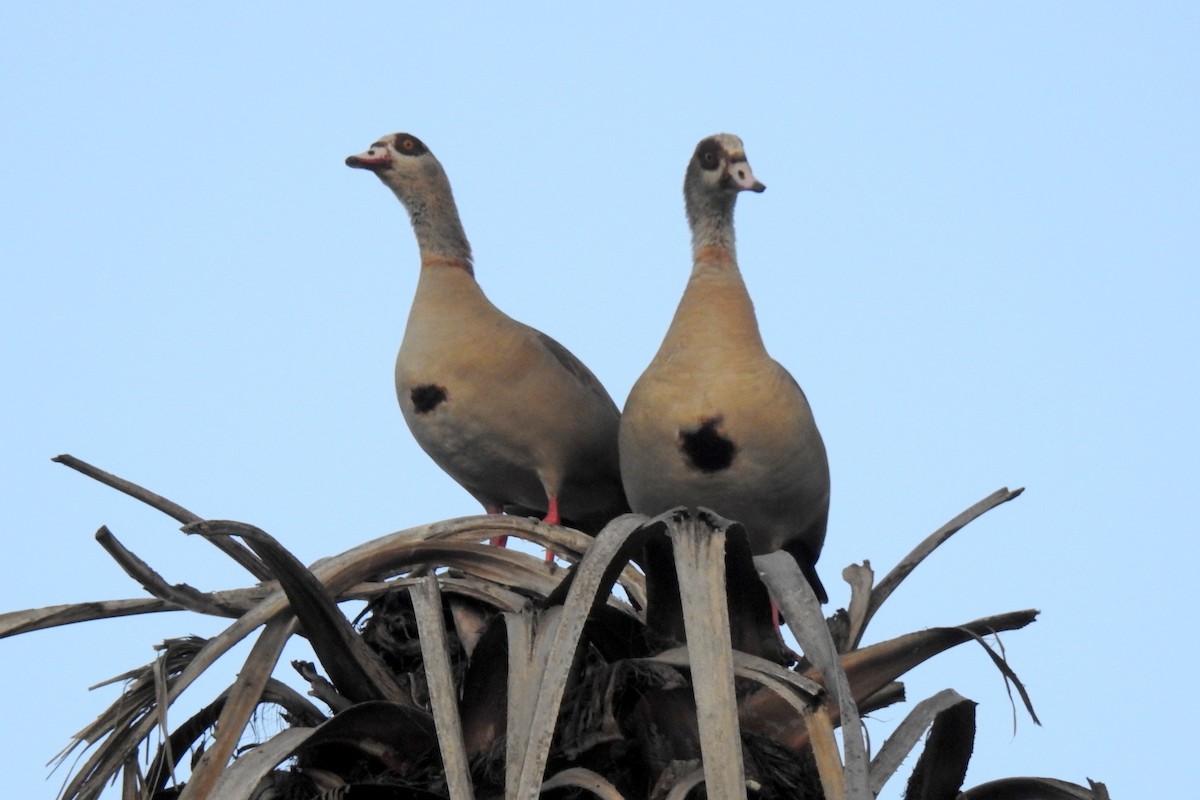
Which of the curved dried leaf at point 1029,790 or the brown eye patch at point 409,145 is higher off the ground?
the brown eye patch at point 409,145

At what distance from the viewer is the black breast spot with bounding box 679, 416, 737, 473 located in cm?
593

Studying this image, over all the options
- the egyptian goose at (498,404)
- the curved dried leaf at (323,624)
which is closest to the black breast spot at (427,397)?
the egyptian goose at (498,404)

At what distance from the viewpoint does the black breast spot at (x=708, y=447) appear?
19.4 ft

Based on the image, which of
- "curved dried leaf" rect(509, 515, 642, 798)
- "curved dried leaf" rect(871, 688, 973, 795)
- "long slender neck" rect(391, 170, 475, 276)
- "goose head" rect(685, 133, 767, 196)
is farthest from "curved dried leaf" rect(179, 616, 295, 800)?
"long slender neck" rect(391, 170, 475, 276)

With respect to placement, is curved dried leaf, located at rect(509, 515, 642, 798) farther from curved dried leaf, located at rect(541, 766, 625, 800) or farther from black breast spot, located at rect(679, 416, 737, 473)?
black breast spot, located at rect(679, 416, 737, 473)

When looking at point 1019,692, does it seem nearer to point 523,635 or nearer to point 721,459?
point 523,635

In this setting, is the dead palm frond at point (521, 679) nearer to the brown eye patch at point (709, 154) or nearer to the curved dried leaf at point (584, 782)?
the curved dried leaf at point (584, 782)

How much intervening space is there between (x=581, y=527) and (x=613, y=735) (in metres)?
3.63

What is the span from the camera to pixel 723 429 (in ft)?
19.5

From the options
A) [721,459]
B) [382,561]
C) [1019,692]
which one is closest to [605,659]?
[382,561]

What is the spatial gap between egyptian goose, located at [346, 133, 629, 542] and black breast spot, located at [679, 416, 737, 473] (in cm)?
127

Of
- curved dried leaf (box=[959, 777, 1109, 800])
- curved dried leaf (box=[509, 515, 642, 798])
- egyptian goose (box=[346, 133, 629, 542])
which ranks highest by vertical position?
egyptian goose (box=[346, 133, 629, 542])

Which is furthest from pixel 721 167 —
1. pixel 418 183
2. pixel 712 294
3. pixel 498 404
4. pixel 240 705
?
pixel 240 705

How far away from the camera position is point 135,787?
4.28 metres
